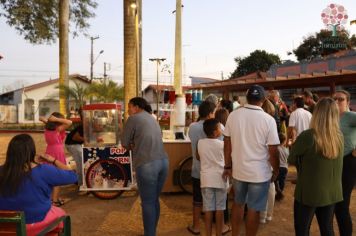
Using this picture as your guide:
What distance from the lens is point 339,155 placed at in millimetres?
3895

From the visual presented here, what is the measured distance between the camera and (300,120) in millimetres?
7086

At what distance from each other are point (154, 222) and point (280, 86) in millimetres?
15522

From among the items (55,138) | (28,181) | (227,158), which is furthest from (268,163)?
(55,138)

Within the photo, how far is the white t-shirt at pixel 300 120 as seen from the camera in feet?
23.2

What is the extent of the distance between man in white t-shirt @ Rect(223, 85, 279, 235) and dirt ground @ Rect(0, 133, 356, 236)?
1377 mm

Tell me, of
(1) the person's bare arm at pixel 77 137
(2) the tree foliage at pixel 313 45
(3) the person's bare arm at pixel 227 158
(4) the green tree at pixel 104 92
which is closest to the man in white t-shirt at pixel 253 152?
(3) the person's bare arm at pixel 227 158

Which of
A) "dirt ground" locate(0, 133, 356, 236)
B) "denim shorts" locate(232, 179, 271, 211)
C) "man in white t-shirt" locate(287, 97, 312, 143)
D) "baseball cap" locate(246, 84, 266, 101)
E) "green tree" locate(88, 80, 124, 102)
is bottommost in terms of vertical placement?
"dirt ground" locate(0, 133, 356, 236)

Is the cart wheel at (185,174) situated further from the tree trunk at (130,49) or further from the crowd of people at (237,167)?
the tree trunk at (130,49)

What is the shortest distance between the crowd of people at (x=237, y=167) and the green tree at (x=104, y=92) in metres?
23.8

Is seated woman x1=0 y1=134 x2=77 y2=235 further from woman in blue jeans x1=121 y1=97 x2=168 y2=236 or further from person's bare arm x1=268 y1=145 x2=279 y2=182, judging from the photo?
person's bare arm x1=268 y1=145 x2=279 y2=182

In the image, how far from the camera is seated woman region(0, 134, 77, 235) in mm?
3408

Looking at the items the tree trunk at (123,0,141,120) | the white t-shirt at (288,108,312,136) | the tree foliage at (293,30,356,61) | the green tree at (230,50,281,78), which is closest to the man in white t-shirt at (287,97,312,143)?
the white t-shirt at (288,108,312,136)

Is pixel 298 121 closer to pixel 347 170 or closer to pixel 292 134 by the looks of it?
pixel 292 134

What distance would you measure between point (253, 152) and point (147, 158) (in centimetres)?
120
